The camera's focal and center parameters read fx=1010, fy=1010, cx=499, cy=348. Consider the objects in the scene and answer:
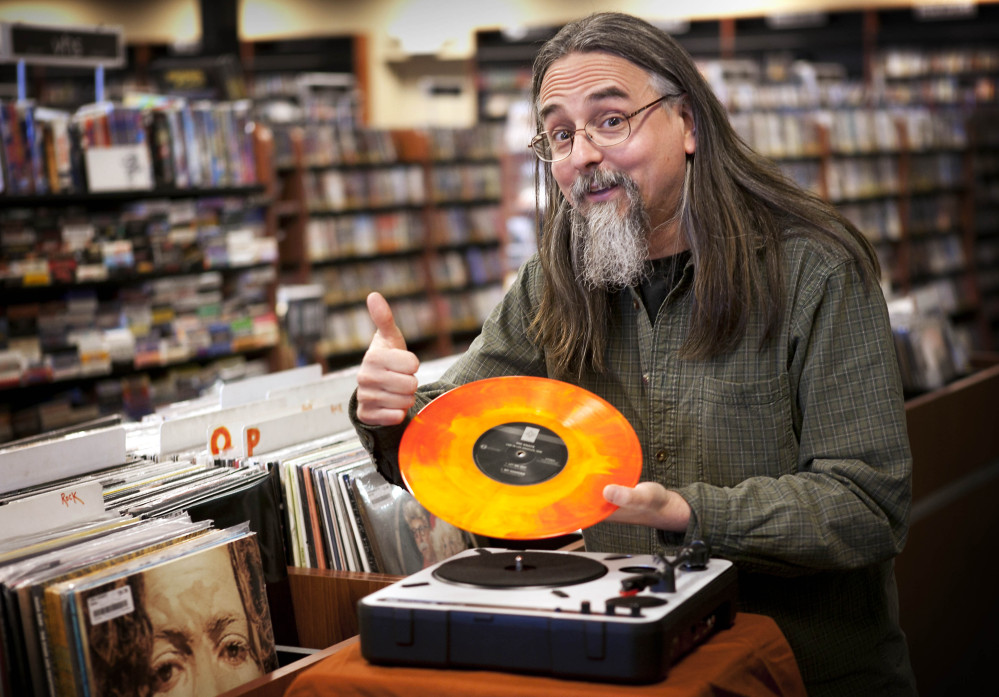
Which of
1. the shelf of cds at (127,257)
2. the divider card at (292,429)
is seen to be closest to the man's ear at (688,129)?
the divider card at (292,429)

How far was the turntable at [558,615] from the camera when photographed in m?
1.10

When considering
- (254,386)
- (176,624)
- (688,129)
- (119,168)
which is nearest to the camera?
(176,624)

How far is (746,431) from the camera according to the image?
155 cm

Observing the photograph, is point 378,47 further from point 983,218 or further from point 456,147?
point 983,218

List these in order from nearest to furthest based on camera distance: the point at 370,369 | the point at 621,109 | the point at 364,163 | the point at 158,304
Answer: the point at 370,369
the point at 621,109
the point at 158,304
the point at 364,163

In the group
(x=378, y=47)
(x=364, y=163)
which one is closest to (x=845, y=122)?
(x=364, y=163)

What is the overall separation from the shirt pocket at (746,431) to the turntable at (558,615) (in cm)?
30

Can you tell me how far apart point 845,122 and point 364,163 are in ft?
12.3

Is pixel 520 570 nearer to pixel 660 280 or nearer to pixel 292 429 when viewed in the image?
pixel 660 280

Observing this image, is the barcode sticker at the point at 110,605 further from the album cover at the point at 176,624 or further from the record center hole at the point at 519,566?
the record center hole at the point at 519,566

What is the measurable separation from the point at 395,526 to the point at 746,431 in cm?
61

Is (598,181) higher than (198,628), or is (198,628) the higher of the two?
(598,181)

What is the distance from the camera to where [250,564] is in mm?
1465

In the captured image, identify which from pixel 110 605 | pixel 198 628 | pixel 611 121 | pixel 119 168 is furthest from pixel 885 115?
pixel 110 605
